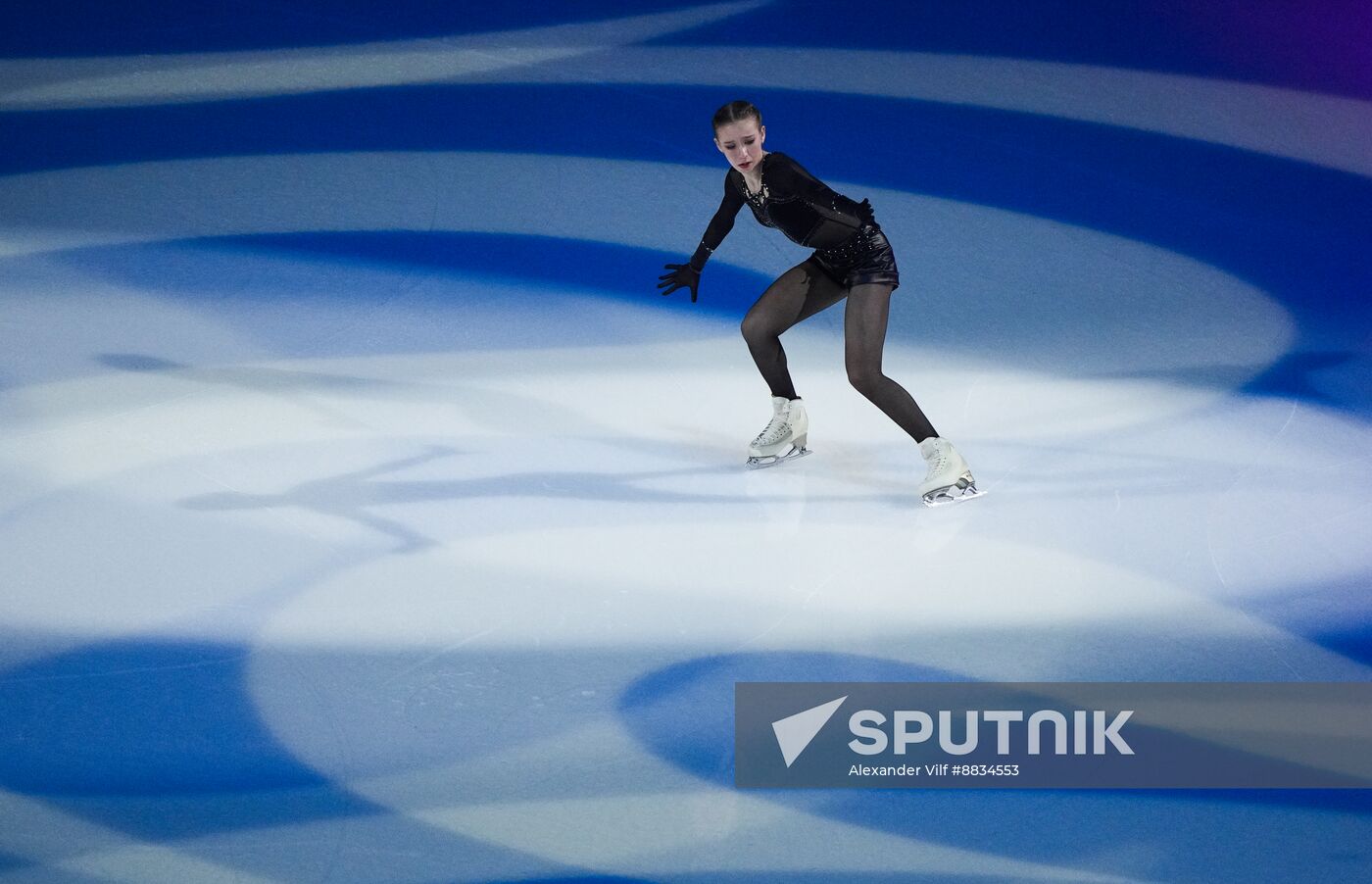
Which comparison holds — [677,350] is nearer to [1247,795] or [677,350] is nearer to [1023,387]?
[1023,387]

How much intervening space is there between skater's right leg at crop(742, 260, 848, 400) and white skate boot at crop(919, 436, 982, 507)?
0.55 meters

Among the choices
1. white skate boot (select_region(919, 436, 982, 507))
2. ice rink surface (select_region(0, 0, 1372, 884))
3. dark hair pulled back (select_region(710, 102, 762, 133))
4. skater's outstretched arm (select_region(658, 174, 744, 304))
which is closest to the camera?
ice rink surface (select_region(0, 0, 1372, 884))

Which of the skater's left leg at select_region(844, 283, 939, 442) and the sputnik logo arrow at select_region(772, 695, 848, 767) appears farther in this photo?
the skater's left leg at select_region(844, 283, 939, 442)

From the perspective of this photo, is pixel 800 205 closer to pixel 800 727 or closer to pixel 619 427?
pixel 619 427

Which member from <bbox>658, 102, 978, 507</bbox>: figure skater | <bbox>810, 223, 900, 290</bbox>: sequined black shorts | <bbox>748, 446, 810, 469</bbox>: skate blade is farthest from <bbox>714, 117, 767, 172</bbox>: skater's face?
<bbox>748, 446, 810, 469</bbox>: skate blade

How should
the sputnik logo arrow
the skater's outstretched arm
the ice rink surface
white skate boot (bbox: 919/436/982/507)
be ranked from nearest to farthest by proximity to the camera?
1. the ice rink surface
2. the sputnik logo arrow
3. white skate boot (bbox: 919/436/982/507)
4. the skater's outstretched arm

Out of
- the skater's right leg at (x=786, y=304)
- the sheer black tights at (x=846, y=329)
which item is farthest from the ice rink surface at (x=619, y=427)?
the skater's right leg at (x=786, y=304)

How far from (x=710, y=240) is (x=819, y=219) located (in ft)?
1.62

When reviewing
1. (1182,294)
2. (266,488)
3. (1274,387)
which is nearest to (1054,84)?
(1182,294)

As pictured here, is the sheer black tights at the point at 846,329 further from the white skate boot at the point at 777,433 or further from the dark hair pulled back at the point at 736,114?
the dark hair pulled back at the point at 736,114

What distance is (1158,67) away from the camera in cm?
721

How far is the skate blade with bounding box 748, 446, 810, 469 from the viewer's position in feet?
14.8

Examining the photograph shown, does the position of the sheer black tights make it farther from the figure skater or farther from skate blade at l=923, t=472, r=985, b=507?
skate blade at l=923, t=472, r=985, b=507

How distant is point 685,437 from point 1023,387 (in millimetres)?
1216
